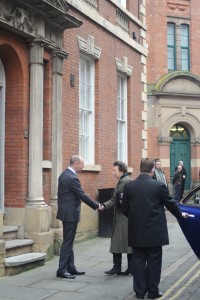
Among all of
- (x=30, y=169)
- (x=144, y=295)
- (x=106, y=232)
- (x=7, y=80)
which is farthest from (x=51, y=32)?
(x=144, y=295)

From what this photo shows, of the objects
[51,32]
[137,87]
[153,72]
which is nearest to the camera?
[51,32]

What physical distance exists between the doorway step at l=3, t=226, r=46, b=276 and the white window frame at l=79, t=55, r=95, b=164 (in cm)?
344

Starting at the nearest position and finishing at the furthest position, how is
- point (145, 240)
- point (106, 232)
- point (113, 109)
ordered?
1. point (145, 240)
2. point (106, 232)
3. point (113, 109)

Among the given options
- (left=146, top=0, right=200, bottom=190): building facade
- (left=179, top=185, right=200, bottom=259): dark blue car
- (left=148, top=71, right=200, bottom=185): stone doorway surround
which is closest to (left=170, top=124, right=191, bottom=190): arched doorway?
(left=146, top=0, right=200, bottom=190): building facade

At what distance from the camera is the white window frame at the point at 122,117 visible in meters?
14.1

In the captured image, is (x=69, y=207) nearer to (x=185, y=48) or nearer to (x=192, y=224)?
(x=192, y=224)

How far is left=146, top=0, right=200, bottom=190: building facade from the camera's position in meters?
24.1

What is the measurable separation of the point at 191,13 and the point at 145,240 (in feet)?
68.7

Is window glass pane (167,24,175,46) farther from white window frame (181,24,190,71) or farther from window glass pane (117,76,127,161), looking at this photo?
window glass pane (117,76,127,161)

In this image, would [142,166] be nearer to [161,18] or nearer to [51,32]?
[51,32]

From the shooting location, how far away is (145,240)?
6.50 metres

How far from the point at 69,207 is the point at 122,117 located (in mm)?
6825

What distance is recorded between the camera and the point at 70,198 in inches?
309

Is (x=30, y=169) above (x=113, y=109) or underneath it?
underneath
